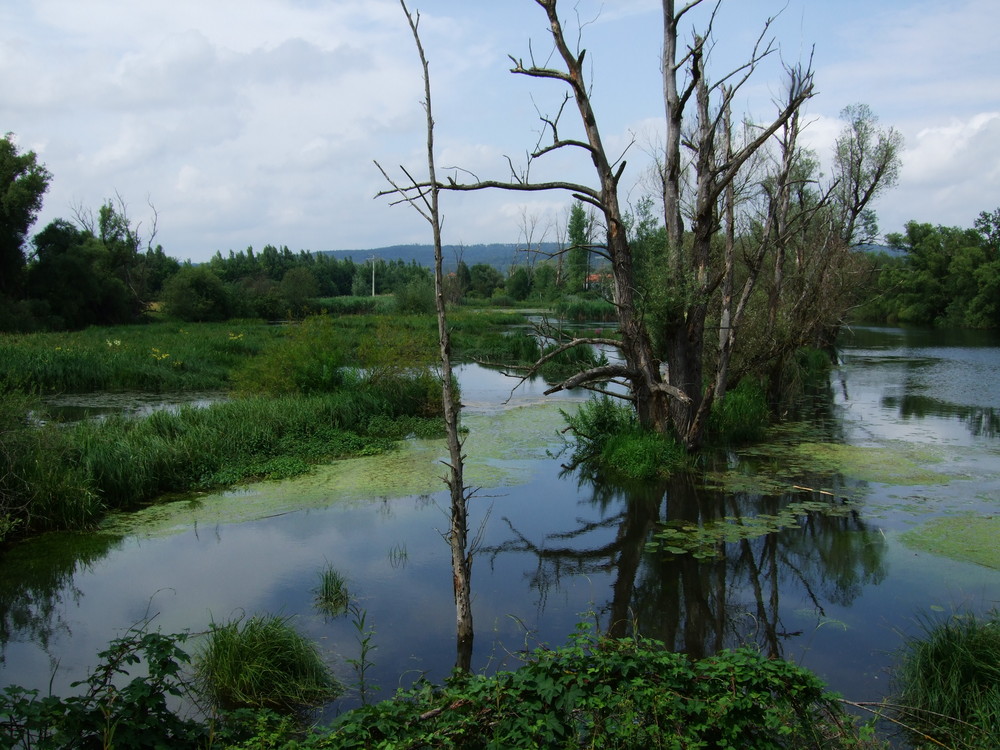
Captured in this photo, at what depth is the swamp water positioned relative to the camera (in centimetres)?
557

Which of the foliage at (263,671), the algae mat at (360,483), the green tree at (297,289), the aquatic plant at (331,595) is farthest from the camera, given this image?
the green tree at (297,289)

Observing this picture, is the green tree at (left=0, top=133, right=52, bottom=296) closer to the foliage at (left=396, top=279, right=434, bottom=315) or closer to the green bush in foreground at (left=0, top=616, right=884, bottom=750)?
the foliage at (left=396, top=279, right=434, bottom=315)

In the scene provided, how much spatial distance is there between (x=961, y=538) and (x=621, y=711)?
18.5 feet

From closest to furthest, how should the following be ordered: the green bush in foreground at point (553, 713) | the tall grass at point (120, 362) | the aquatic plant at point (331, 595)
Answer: the green bush in foreground at point (553, 713)
the aquatic plant at point (331, 595)
the tall grass at point (120, 362)

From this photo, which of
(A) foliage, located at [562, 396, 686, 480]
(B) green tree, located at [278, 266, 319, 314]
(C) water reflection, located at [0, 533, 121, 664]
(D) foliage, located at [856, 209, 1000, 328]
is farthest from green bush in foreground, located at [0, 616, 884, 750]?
(D) foliage, located at [856, 209, 1000, 328]

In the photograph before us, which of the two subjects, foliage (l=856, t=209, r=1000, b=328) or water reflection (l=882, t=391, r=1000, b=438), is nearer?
water reflection (l=882, t=391, r=1000, b=438)

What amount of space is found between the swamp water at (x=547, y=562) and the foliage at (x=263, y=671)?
24 centimetres

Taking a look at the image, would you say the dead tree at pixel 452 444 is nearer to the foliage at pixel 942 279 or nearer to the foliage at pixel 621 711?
the foliage at pixel 621 711

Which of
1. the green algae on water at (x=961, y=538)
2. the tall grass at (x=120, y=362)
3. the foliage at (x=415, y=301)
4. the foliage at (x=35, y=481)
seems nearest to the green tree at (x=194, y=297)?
the foliage at (x=415, y=301)

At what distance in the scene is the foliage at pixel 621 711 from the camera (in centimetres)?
346

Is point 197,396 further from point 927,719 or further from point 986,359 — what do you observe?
point 986,359

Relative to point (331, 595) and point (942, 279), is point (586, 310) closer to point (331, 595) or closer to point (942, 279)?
point (942, 279)

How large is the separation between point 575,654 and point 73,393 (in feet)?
52.0

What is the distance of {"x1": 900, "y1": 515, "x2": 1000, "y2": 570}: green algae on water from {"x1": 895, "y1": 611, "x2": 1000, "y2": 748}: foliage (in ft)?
8.49
